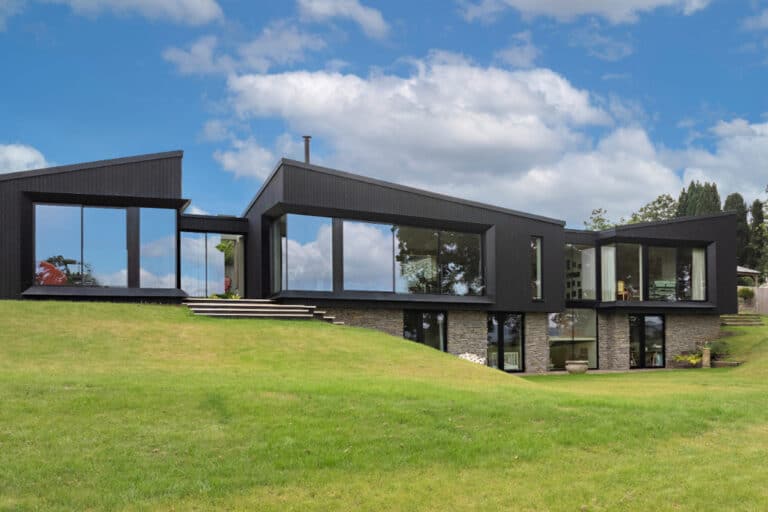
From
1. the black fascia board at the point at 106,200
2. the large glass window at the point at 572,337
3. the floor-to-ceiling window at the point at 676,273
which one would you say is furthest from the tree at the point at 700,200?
the black fascia board at the point at 106,200

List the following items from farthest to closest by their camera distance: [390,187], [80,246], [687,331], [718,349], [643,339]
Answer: [687,331], [643,339], [718,349], [390,187], [80,246]

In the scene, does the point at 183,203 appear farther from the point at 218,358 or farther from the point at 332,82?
the point at 218,358

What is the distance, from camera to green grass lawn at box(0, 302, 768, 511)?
7145 mm

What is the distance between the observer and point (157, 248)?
20609 mm

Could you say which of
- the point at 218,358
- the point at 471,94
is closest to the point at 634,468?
the point at 218,358

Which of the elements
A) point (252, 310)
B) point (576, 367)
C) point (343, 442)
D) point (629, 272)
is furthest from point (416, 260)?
point (343, 442)

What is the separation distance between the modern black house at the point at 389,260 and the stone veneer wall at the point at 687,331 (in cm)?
7

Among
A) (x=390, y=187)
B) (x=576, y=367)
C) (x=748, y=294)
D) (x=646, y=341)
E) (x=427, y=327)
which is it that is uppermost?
(x=390, y=187)

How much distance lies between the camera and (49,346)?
13.9m

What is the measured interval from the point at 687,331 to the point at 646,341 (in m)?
2.16

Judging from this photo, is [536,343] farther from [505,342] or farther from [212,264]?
[212,264]

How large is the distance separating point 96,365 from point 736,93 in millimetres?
26203

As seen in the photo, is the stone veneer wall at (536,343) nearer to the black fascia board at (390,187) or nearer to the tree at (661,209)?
the black fascia board at (390,187)

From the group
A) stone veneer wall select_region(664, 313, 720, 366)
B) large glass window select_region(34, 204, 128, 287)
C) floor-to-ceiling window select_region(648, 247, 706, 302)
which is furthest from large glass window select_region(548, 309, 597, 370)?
large glass window select_region(34, 204, 128, 287)
